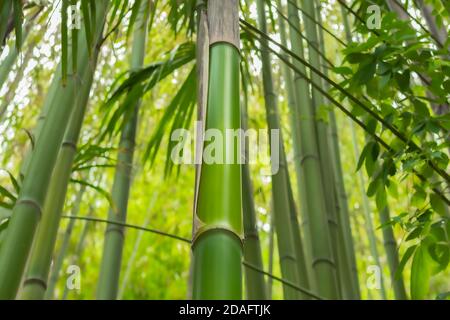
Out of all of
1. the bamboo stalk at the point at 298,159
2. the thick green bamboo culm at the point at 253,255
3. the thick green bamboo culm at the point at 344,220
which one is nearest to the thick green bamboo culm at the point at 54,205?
the thick green bamboo culm at the point at 253,255

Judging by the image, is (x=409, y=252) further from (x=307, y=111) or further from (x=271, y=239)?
(x=271, y=239)

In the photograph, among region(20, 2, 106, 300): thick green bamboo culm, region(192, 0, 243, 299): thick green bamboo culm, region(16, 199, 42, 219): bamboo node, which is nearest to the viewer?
region(192, 0, 243, 299): thick green bamboo culm

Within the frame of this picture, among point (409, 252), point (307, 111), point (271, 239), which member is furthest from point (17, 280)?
point (271, 239)

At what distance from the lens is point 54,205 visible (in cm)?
126

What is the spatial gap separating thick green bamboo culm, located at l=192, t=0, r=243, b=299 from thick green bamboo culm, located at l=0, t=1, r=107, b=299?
492mm

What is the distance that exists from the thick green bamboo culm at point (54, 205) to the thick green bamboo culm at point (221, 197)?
50 centimetres

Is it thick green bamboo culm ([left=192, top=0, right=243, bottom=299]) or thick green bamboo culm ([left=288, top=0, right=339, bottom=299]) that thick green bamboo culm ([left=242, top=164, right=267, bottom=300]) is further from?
thick green bamboo culm ([left=192, top=0, right=243, bottom=299])

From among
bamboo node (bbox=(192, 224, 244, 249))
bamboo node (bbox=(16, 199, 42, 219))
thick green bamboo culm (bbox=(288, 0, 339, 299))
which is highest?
thick green bamboo culm (bbox=(288, 0, 339, 299))

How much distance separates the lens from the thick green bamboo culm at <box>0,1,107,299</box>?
3.15ft

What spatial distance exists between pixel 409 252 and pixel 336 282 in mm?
410

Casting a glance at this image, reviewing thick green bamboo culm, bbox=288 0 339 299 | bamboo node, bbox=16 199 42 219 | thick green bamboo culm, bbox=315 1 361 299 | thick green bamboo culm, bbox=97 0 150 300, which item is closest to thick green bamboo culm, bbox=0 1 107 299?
bamboo node, bbox=16 199 42 219

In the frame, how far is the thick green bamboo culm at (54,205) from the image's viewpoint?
1.19 meters

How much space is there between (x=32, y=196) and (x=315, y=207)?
0.72 metres

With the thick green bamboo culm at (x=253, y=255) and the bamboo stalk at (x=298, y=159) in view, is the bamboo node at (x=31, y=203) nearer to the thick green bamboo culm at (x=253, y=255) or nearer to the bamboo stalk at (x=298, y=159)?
the thick green bamboo culm at (x=253, y=255)
